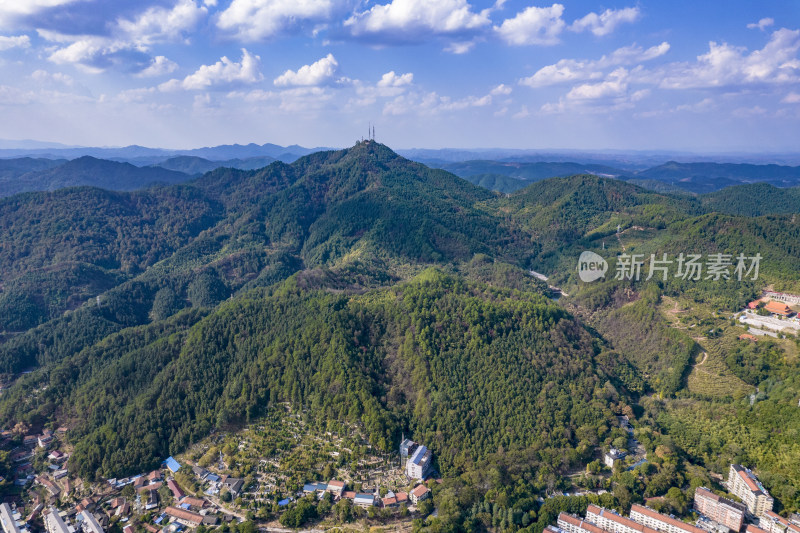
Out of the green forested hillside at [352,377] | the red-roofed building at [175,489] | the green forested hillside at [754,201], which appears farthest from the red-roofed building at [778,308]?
the green forested hillside at [754,201]

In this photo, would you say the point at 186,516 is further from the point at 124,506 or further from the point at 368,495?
the point at 368,495

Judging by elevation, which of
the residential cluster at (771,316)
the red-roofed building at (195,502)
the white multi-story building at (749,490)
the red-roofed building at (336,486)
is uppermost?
the residential cluster at (771,316)

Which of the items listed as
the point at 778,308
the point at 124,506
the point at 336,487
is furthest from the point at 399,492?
the point at 778,308

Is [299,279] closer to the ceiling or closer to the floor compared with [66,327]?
closer to the ceiling

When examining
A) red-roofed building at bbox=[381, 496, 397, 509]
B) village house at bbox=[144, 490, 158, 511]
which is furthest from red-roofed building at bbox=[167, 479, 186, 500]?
red-roofed building at bbox=[381, 496, 397, 509]

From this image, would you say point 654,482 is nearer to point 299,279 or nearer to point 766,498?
point 766,498

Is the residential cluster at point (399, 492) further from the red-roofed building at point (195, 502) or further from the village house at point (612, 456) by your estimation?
the village house at point (612, 456)

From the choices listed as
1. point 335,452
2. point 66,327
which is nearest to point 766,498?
point 335,452
